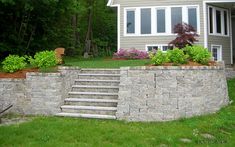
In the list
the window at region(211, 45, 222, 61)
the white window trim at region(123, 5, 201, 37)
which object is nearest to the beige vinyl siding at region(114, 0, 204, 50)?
the white window trim at region(123, 5, 201, 37)

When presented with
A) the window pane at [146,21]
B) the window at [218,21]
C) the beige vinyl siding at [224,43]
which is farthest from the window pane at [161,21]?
the beige vinyl siding at [224,43]

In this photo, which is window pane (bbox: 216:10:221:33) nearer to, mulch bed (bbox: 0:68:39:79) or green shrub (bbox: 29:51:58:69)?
green shrub (bbox: 29:51:58:69)

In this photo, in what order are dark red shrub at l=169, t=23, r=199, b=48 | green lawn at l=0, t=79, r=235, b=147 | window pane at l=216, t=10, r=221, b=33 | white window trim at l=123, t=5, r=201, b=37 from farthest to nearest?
window pane at l=216, t=10, r=221, b=33 < white window trim at l=123, t=5, r=201, b=37 < dark red shrub at l=169, t=23, r=199, b=48 < green lawn at l=0, t=79, r=235, b=147

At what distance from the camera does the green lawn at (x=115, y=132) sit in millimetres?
7766

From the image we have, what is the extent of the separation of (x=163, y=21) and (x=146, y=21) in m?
1.01

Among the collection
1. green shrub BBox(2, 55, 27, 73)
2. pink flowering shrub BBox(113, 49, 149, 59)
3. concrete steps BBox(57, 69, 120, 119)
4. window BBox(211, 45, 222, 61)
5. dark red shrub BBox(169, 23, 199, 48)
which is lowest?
concrete steps BBox(57, 69, 120, 119)

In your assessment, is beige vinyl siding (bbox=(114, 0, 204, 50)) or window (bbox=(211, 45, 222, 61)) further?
window (bbox=(211, 45, 222, 61))

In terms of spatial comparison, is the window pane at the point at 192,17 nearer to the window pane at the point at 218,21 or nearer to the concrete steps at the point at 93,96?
the window pane at the point at 218,21

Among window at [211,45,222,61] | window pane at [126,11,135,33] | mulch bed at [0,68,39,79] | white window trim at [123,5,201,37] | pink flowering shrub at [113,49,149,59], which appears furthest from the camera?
window at [211,45,222,61]

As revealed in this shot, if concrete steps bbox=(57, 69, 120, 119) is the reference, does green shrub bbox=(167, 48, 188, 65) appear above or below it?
above

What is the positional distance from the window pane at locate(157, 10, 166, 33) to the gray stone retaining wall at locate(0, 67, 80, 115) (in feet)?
35.0

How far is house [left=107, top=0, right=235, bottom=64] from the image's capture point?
20.8 meters

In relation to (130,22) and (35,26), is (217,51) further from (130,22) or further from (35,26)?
(35,26)

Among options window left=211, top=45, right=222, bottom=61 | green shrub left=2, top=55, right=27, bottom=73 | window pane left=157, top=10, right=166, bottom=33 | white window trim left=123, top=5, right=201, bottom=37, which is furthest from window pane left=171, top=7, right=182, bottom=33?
green shrub left=2, top=55, right=27, bottom=73
